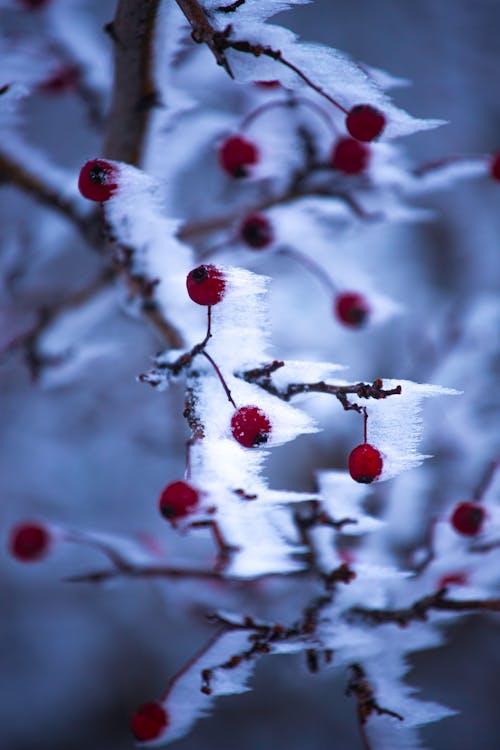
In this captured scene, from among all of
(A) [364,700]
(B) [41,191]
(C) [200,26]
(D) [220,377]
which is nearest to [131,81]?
(C) [200,26]

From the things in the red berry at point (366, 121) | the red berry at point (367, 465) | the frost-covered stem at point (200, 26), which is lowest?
the red berry at point (367, 465)

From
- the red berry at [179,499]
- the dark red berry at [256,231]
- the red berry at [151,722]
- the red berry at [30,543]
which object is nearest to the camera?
the red berry at [179,499]

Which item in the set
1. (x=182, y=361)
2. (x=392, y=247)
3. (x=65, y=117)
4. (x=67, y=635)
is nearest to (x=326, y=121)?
(x=182, y=361)

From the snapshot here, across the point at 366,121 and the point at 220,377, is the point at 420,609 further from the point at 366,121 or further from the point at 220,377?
the point at 366,121

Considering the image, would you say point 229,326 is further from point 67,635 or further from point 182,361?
point 67,635

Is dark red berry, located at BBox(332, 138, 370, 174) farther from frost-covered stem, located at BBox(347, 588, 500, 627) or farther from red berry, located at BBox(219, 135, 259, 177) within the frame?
frost-covered stem, located at BBox(347, 588, 500, 627)

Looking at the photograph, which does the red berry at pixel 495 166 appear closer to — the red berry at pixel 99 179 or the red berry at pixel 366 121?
the red berry at pixel 366 121

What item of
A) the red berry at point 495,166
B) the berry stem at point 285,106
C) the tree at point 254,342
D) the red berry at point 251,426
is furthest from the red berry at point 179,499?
the red berry at point 495,166
